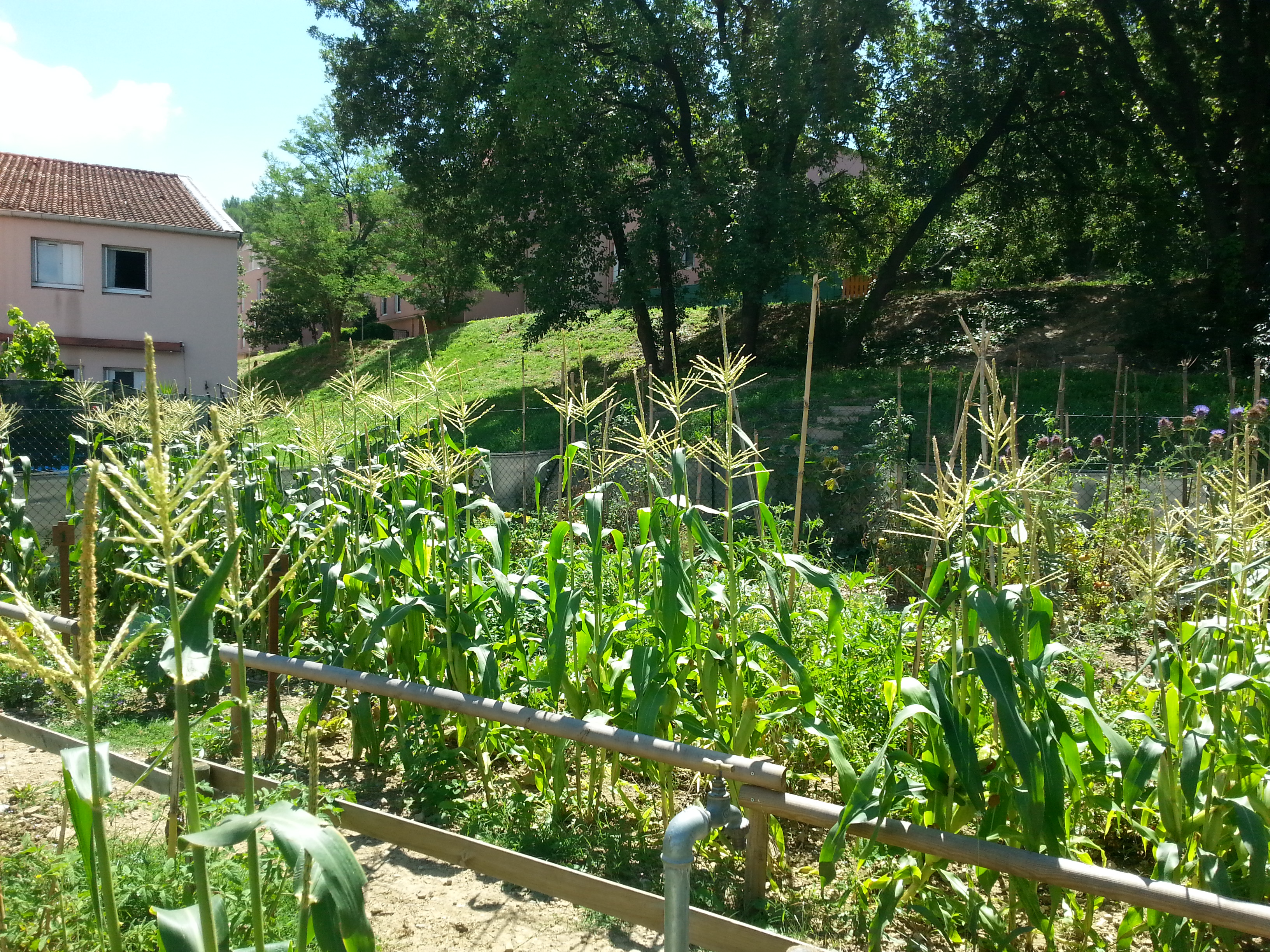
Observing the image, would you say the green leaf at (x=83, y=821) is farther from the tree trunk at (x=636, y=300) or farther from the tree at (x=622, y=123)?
the tree trunk at (x=636, y=300)

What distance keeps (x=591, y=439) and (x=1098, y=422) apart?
6.36m

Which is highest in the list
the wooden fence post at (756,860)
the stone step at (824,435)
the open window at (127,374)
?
the open window at (127,374)

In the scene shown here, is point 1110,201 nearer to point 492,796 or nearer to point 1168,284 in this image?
point 1168,284

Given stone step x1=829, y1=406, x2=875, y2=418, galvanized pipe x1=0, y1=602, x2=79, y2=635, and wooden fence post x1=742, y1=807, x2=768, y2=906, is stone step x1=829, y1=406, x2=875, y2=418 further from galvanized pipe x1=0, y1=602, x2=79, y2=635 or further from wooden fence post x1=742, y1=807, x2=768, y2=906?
galvanized pipe x1=0, y1=602, x2=79, y2=635

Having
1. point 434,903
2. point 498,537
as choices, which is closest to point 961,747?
point 434,903

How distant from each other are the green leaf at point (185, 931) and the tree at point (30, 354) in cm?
1458

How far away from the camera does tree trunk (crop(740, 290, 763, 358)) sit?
1641 cm

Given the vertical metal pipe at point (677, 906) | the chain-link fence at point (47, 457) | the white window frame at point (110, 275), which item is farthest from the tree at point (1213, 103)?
the white window frame at point (110, 275)

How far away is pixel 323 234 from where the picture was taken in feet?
101

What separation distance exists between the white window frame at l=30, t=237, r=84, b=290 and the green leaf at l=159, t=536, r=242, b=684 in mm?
22429

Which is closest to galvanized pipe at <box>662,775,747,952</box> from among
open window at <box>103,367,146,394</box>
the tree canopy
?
the tree canopy

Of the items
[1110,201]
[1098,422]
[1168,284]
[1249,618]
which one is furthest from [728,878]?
[1110,201]

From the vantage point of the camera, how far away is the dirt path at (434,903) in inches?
113

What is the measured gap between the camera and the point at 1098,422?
11656 millimetres
